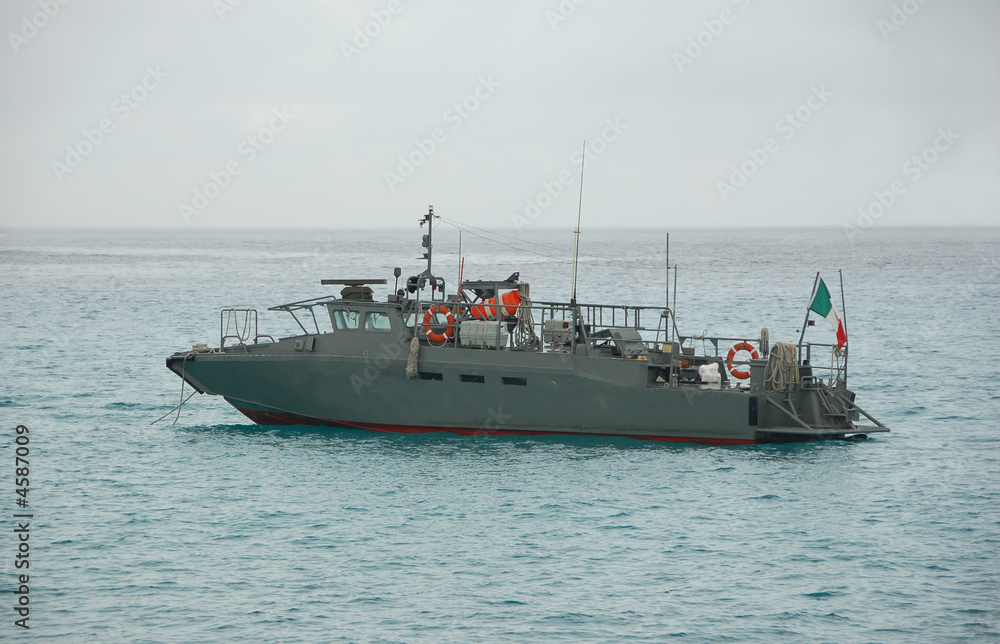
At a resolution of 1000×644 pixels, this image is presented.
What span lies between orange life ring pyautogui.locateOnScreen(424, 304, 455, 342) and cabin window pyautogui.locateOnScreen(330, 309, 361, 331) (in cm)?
161

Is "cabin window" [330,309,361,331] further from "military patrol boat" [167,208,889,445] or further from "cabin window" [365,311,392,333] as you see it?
"cabin window" [365,311,392,333]

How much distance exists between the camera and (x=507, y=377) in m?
22.0

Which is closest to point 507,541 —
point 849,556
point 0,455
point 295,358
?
point 849,556

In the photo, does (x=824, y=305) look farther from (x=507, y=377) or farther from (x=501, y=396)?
(x=501, y=396)

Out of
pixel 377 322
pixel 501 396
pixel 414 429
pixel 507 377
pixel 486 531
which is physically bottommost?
pixel 486 531

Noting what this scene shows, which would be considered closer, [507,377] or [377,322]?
[507,377]

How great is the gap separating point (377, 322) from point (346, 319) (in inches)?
30.4

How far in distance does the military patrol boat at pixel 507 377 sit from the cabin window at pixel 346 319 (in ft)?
0.08

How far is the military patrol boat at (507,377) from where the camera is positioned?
21531 millimetres

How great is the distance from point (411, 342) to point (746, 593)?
10.2 m

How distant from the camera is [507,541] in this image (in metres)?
16.7

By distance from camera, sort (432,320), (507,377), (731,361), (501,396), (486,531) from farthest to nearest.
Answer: (432,320), (731,361), (501,396), (507,377), (486,531)

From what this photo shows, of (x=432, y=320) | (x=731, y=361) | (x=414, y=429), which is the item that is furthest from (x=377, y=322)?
(x=731, y=361)

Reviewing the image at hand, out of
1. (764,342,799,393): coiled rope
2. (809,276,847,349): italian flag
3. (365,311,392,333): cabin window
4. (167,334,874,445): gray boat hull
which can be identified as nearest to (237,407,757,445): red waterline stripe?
(167,334,874,445): gray boat hull
